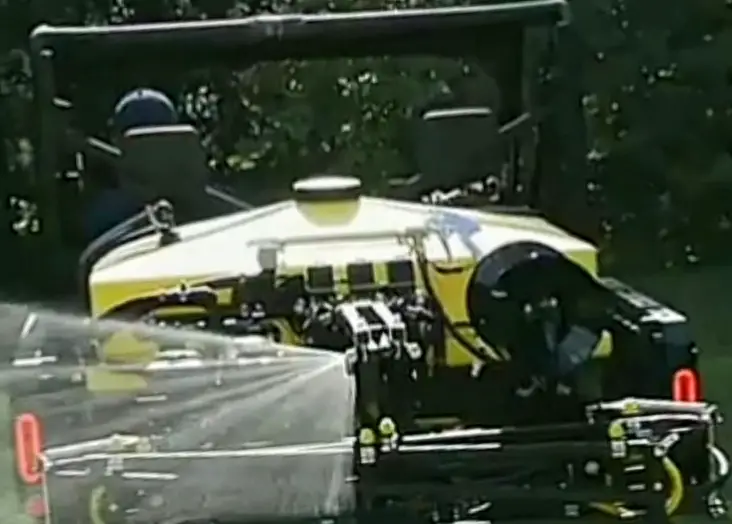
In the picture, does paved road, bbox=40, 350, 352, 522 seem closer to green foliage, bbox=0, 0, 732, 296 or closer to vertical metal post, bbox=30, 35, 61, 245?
vertical metal post, bbox=30, 35, 61, 245

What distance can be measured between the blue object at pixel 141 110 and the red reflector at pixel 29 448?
1996 millimetres

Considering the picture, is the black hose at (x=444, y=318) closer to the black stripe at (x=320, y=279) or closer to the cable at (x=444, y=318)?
the cable at (x=444, y=318)

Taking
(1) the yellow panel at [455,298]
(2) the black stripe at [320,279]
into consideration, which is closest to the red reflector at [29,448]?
(2) the black stripe at [320,279]

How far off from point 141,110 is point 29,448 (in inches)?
92.0

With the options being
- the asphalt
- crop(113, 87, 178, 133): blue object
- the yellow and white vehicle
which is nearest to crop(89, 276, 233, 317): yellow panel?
the yellow and white vehicle

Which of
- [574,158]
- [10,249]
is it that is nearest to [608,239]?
[10,249]

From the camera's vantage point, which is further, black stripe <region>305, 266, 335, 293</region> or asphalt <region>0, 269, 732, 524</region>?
black stripe <region>305, 266, 335, 293</region>

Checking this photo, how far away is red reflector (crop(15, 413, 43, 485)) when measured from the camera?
16.2 feet

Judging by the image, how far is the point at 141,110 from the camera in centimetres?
707

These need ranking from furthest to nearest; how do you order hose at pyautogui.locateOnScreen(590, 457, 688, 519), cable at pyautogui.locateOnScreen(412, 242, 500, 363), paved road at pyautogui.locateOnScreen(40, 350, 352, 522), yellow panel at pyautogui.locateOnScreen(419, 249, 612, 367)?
1. yellow panel at pyautogui.locateOnScreen(419, 249, 612, 367)
2. cable at pyautogui.locateOnScreen(412, 242, 500, 363)
3. hose at pyautogui.locateOnScreen(590, 457, 688, 519)
4. paved road at pyautogui.locateOnScreen(40, 350, 352, 522)

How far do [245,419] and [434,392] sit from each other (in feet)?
1.85

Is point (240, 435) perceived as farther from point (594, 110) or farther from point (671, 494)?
point (594, 110)

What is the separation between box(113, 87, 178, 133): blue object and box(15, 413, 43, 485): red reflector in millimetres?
1996

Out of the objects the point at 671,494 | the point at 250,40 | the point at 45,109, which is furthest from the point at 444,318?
the point at 45,109
